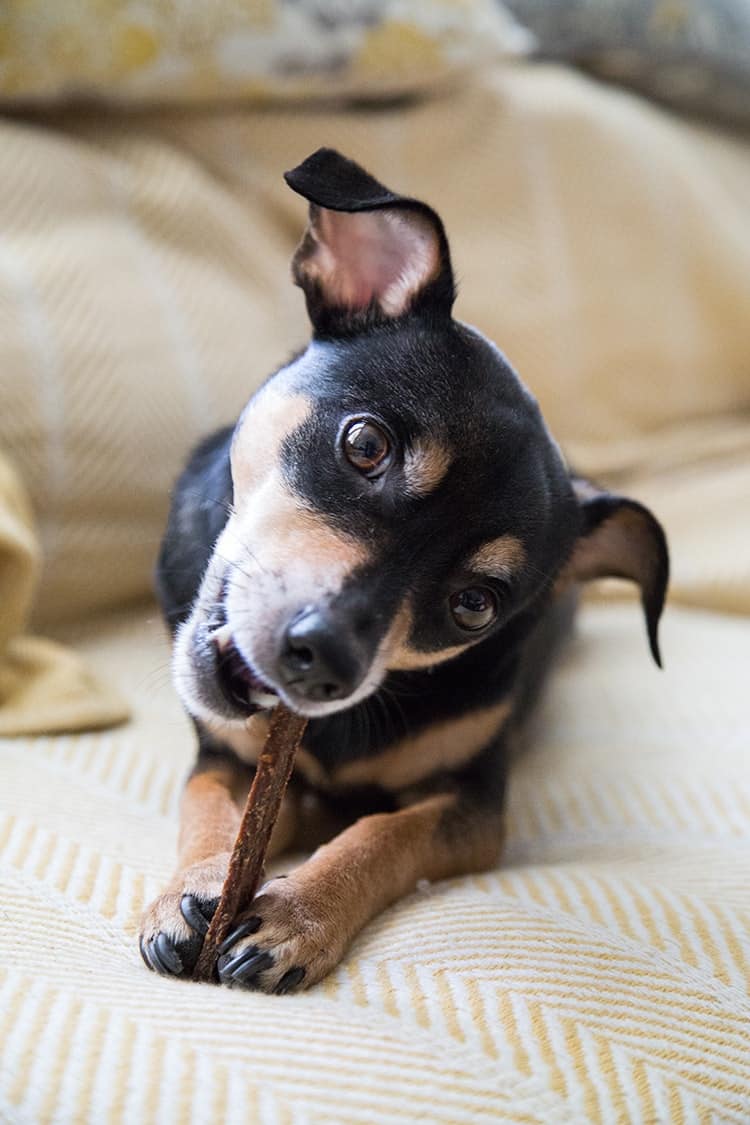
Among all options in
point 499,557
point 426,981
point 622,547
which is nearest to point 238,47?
point 622,547

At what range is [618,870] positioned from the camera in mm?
1309

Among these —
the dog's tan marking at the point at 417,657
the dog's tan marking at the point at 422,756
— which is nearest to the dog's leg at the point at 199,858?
the dog's tan marking at the point at 422,756

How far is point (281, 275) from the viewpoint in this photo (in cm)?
235

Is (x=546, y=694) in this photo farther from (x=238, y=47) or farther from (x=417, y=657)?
(x=238, y=47)

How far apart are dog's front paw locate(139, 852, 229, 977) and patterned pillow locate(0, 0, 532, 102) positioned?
147 cm

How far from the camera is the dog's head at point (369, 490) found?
1094 mm

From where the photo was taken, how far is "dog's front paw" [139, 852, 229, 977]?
1.06 meters

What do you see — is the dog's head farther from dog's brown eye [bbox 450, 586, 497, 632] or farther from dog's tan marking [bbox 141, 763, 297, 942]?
dog's tan marking [bbox 141, 763, 297, 942]

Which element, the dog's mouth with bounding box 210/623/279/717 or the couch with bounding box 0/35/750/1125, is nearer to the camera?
the couch with bounding box 0/35/750/1125

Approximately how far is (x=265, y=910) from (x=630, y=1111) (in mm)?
368

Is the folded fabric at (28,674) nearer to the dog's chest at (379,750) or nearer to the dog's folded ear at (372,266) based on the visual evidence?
the dog's chest at (379,750)

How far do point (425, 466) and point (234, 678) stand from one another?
29 cm

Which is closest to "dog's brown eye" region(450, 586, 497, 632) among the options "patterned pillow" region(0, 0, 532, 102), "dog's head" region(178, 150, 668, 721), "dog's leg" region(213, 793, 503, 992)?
"dog's head" region(178, 150, 668, 721)

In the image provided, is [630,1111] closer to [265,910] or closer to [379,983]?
[379,983]
